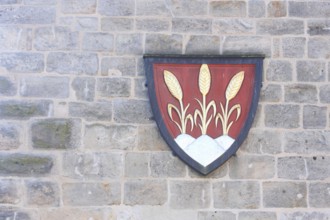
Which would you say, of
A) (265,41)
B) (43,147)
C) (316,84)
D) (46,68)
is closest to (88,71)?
(46,68)

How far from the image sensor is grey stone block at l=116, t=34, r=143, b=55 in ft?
13.9

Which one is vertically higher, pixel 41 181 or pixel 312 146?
pixel 312 146

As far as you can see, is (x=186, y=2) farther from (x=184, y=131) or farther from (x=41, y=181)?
(x=41, y=181)

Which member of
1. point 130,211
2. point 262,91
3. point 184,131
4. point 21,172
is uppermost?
point 262,91

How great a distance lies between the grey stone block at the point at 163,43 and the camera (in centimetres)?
425

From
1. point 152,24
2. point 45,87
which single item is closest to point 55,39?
point 45,87

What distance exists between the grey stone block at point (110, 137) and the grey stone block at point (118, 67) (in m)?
0.37

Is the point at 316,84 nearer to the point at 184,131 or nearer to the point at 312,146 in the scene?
the point at 312,146

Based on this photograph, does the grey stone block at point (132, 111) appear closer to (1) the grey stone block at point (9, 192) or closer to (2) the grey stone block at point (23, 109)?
(2) the grey stone block at point (23, 109)

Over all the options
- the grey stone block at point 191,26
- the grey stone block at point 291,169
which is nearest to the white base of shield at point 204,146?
the grey stone block at point 291,169

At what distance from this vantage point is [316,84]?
4266 millimetres

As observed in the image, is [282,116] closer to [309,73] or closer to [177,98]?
[309,73]

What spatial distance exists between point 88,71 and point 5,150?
78 cm

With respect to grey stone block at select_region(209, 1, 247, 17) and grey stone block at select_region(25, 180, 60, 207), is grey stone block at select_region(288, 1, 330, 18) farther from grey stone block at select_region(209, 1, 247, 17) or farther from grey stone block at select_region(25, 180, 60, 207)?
grey stone block at select_region(25, 180, 60, 207)
